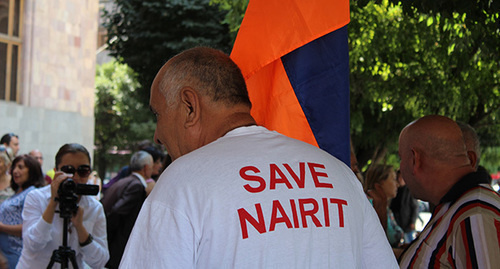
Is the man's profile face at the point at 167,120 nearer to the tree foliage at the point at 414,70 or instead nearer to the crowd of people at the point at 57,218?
the crowd of people at the point at 57,218

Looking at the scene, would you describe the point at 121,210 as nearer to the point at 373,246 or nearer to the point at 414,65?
the point at 373,246

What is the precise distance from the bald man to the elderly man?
706 millimetres

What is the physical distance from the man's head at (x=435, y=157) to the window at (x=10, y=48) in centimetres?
1199

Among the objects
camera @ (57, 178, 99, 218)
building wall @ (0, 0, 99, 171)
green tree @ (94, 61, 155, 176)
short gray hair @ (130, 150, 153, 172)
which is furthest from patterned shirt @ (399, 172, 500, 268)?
green tree @ (94, 61, 155, 176)

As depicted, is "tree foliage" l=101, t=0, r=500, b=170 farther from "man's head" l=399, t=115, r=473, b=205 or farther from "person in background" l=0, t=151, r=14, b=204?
"person in background" l=0, t=151, r=14, b=204

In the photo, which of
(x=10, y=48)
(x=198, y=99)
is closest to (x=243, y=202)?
(x=198, y=99)

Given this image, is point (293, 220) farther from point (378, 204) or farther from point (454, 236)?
point (378, 204)

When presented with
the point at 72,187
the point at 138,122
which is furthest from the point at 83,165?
the point at 138,122

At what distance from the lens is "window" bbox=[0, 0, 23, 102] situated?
1289cm

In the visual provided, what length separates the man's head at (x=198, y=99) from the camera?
1682 mm

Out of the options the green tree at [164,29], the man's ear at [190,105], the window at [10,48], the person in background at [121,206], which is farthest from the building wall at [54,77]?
the man's ear at [190,105]

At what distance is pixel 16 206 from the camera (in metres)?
4.95

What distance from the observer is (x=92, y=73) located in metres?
14.4

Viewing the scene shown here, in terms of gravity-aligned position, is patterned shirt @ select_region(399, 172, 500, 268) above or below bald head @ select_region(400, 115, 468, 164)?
below
